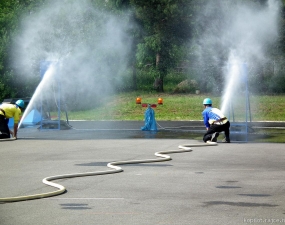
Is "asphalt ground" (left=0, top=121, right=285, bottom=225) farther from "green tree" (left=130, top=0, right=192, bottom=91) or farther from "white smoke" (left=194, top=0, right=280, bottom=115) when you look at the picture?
"green tree" (left=130, top=0, right=192, bottom=91)

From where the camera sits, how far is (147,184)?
11.6 meters

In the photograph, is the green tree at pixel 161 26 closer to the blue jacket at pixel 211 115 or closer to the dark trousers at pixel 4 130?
the dark trousers at pixel 4 130

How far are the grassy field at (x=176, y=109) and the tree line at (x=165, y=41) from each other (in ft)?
11.2

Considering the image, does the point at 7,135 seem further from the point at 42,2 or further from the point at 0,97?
the point at 42,2

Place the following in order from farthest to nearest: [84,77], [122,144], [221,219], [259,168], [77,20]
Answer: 1. [84,77]
2. [77,20]
3. [122,144]
4. [259,168]
5. [221,219]

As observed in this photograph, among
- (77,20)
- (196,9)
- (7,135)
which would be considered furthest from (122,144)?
(196,9)

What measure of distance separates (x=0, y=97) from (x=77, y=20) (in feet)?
24.9

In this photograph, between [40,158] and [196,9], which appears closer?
[40,158]

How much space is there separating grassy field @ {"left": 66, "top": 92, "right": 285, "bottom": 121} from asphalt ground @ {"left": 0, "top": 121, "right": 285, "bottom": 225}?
14.9 metres

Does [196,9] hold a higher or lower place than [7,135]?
higher

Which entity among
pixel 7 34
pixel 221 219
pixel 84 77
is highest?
pixel 7 34

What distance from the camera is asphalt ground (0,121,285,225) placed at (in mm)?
8570

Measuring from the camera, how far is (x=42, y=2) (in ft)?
147

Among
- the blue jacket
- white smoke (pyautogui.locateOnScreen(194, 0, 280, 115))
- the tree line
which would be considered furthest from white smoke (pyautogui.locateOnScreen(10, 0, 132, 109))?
the blue jacket
